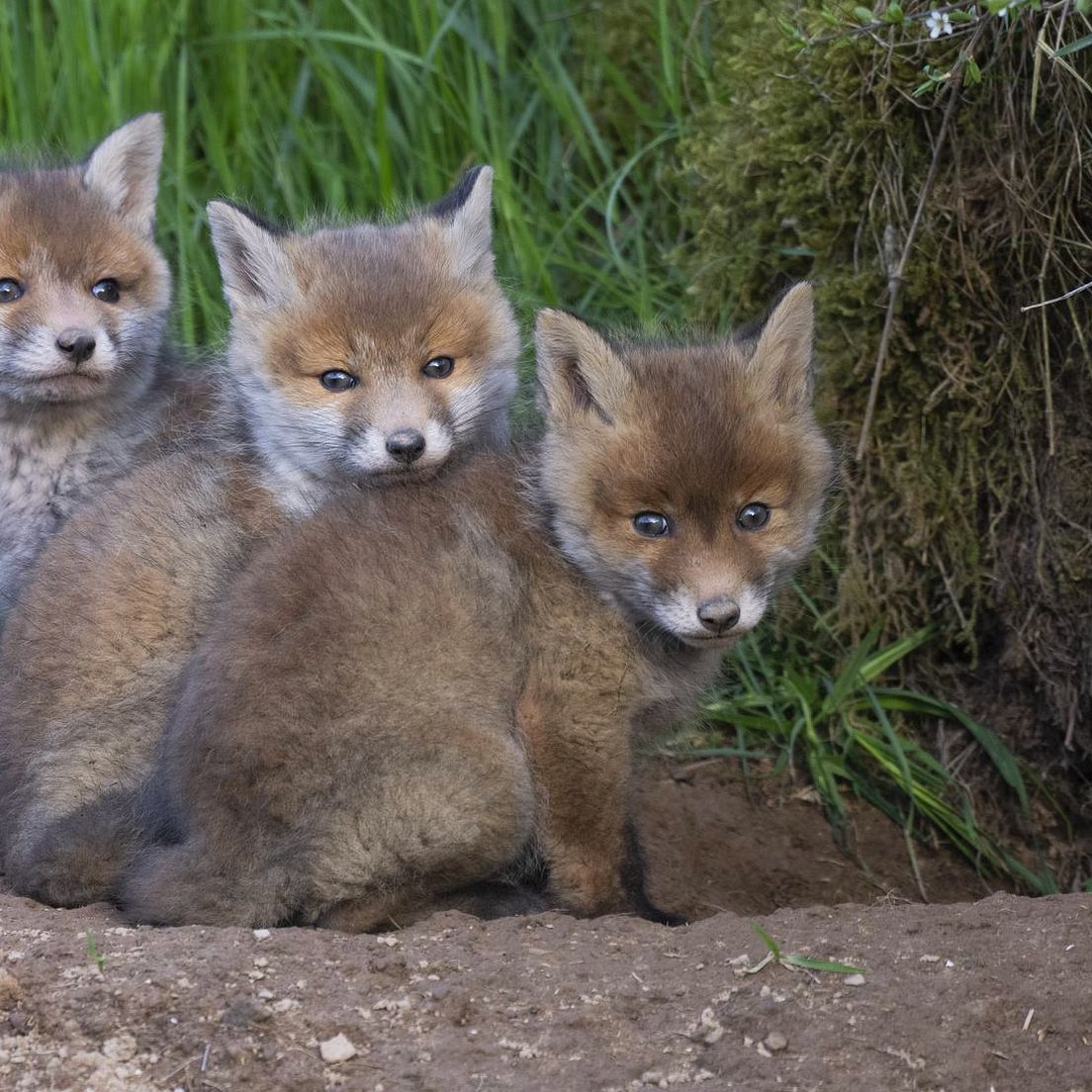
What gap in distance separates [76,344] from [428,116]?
7.22 feet

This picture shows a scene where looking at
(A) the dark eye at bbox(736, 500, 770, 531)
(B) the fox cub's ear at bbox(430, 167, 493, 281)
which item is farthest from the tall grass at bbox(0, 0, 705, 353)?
(A) the dark eye at bbox(736, 500, 770, 531)

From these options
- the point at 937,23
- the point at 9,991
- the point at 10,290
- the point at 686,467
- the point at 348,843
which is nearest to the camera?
the point at 9,991

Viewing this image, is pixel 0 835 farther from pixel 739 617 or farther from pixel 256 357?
pixel 739 617

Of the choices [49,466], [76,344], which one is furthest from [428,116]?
[49,466]

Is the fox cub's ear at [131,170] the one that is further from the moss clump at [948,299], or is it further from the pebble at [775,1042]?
the pebble at [775,1042]

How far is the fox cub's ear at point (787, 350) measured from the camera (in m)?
3.99

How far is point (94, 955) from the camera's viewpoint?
315cm

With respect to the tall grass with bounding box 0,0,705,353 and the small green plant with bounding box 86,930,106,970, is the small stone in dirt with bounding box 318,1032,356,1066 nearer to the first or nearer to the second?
the small green plant with bounding box 86,930,106,970

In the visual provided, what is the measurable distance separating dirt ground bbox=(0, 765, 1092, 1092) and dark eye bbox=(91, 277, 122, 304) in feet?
7.00

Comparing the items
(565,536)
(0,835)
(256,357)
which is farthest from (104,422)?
(565,536)

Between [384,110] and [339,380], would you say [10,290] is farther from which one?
[384,110]

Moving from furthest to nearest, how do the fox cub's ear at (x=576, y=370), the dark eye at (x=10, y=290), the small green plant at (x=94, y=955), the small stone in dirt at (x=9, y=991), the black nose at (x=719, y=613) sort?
the dark eye at (x=10, y=290) → the fox cub's ear at (x=576, y=370) → the black nose at (x=719, y=613) → the small green plant at (x=94, y=955) → the small stone in dirt at (x=9, y=991)

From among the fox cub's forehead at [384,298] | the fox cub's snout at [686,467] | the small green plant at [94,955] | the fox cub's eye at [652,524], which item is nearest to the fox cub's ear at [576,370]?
the fox cub's snout at [686,467]

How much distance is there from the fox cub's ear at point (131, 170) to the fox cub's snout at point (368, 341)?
0.67 m
